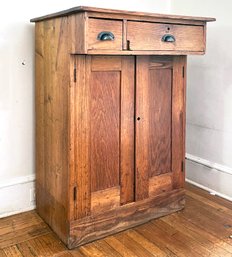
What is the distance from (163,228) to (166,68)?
98 centimetres

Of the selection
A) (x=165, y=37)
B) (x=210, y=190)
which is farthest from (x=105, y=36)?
(x=210, y=190)

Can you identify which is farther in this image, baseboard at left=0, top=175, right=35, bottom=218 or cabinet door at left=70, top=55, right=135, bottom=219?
→ baseboard at left=0, top=175, right=35, bottom=218

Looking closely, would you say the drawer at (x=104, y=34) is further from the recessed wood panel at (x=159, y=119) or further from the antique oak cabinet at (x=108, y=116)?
the recessed wood panel at (x=159, y=119)

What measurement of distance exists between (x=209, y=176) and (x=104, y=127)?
3.77 ft

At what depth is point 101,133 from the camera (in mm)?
2010

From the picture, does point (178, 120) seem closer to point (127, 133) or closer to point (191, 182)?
point (127, 133)

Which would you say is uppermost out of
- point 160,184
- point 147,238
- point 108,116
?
point 108,116

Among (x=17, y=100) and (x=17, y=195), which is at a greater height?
(x=17, y=100)

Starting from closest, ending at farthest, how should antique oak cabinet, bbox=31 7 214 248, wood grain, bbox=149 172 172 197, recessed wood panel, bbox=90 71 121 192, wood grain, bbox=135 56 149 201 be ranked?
antique oak cabinet, bbox=31 7 214 248 → recessed wood panel, bbox=90 71 121 192 → wood grain, bbox=135 56 149 201 → wood grain, bbox=149 172 172 197

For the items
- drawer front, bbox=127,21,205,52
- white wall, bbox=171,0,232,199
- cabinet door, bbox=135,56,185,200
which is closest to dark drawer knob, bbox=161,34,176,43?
drawer front, bbox=127,21,205,52

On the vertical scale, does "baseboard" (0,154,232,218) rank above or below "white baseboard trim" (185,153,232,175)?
below

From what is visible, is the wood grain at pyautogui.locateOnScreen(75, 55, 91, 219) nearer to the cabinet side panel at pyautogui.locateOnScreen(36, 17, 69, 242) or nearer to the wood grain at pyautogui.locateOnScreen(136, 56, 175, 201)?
the cabinet side panel at pyautogui.locateOnScreen(36, 17, 69, 242)

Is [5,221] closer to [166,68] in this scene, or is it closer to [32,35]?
[32,35]

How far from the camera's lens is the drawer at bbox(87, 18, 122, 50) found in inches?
67.7
